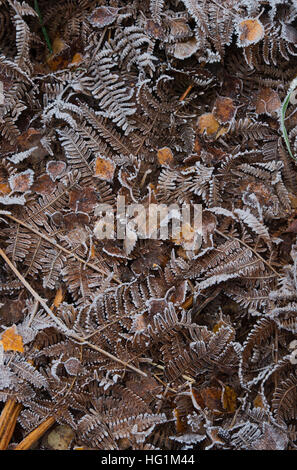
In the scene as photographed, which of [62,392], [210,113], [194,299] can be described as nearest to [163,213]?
[194,299]

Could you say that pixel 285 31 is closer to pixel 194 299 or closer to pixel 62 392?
pixel 194 299

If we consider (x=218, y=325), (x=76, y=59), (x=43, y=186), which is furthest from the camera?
(x=76, y=59)

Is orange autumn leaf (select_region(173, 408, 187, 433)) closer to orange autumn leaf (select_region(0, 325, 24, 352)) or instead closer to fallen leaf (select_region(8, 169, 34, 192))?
orange autumn leaf (select_region(0, 325, 24, 352))

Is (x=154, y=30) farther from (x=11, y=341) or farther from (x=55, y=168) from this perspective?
(x=11, y=341)

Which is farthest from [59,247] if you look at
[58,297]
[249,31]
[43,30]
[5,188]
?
[249,31]

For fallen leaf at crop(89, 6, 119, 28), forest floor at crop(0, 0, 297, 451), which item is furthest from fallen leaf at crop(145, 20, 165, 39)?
fallen leaf at crop(89, 6, 119, 28)
